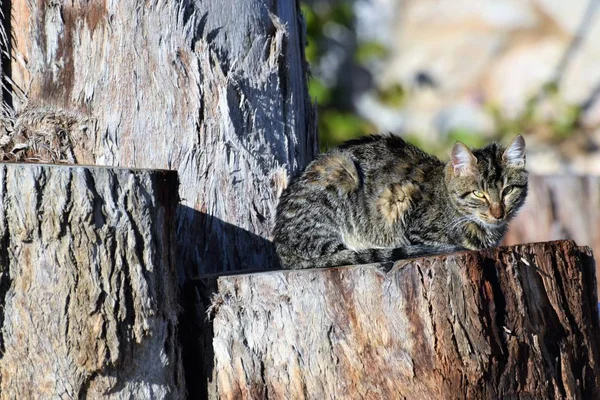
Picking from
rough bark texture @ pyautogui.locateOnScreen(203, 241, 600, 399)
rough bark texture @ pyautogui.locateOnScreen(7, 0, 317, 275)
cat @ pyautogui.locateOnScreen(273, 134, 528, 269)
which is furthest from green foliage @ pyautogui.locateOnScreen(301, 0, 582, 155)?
rough bark texture @ pyautogui.locateOnScreen(203, 241, 600, 399)

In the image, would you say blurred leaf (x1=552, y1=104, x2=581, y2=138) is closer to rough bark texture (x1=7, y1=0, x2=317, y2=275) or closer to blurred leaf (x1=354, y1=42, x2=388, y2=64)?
blurred leaf (x1=354, y1=42, x2=388, y2=64)

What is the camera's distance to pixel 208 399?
9.97 feet

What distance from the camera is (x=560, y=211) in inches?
302

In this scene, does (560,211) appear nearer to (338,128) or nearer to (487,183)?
(338,128)

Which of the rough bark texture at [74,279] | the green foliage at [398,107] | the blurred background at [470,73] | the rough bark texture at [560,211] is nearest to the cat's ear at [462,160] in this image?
the rough bark texture at [74,279]

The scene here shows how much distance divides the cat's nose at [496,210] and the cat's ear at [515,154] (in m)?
0.22

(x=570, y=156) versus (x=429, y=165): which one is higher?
(x=570, y=156)

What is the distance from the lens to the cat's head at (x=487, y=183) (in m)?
3.97

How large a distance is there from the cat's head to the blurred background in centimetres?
491

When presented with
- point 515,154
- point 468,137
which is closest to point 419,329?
point 515,154

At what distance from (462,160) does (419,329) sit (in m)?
1.44

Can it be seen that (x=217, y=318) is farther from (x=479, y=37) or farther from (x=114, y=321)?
(x=479, y=37)

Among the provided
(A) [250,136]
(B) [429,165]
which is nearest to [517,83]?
(B) [429,165]

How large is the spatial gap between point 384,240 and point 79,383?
68.0 inches
